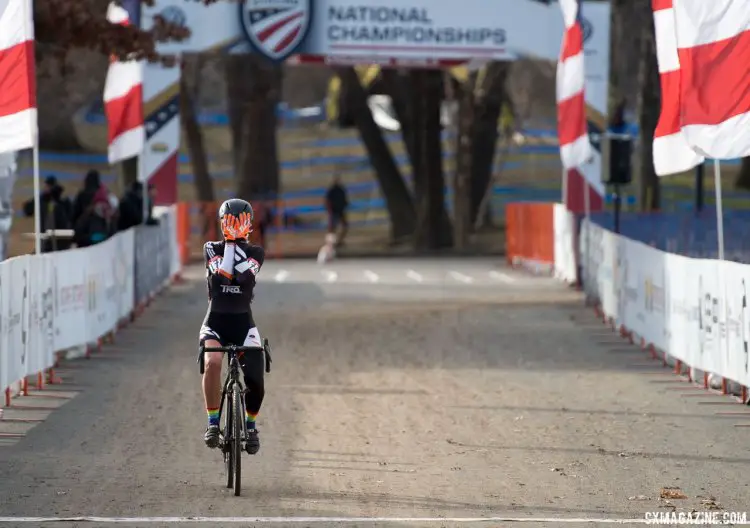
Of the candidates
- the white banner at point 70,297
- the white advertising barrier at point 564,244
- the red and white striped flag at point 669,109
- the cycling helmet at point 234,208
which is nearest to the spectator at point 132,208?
the white banner at point 70,297

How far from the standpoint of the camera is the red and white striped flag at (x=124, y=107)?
27281 millimetres

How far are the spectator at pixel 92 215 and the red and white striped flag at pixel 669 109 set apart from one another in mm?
9443

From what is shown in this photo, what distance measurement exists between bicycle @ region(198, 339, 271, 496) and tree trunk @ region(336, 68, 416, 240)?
37247mm

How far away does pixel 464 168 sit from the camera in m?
46.6

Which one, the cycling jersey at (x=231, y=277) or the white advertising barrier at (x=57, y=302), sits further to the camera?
the white advertising barrier at (x=57, y=302)

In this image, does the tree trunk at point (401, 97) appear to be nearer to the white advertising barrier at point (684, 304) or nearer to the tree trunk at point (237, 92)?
the tree trunk at point (237, 92)

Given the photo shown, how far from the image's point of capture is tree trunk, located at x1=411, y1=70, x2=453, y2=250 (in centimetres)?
4706

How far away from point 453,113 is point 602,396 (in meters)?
45.4

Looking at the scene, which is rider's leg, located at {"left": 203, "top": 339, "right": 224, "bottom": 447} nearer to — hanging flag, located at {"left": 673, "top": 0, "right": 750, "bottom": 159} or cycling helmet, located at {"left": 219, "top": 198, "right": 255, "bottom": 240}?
cycling helmet, located at {"left": 219, "top": 198, "right": 255, "bottom": 240}

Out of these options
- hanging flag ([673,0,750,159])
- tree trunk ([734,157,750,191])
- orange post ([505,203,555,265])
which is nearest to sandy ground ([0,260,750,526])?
hanging flag ([673,0,750,159])

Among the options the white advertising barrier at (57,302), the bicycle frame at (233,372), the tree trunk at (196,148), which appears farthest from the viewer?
the tree trunk at (196,148)

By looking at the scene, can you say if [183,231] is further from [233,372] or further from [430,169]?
[233,372]

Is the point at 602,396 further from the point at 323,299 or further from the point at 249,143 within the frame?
the point at 249,143

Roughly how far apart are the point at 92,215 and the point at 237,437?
14.5 m
